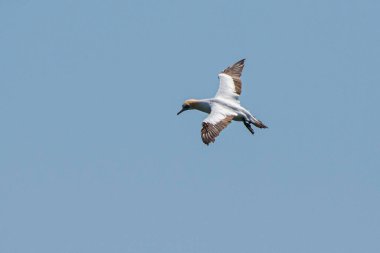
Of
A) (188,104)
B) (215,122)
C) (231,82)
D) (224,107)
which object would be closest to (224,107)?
(224,107)

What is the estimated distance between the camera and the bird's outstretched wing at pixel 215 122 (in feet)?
156

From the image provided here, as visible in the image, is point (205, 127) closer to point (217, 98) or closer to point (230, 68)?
point (217, 98)

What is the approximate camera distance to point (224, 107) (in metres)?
51.2

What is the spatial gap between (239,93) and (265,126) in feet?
14.9

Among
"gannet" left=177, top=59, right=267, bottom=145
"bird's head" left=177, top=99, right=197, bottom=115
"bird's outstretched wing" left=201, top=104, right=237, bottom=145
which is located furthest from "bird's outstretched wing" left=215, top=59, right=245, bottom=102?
"bird's outstretched wing" left=201, top=104, right=237, bottom=145

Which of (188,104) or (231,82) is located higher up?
(231,82)

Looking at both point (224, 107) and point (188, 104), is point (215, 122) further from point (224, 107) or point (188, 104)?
point (188, 104)

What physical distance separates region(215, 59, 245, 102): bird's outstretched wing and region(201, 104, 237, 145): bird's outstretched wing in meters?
3.13

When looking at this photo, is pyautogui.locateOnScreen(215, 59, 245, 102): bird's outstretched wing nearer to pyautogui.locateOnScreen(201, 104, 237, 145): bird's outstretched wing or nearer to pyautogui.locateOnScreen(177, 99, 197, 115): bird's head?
pyautogui.locateOnScreen(177, 99, 197, 115): bird's head

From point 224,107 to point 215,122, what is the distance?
8.51 feet

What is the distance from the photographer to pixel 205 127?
48.0 m

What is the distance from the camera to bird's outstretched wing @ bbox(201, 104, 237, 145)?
4748 centimetres

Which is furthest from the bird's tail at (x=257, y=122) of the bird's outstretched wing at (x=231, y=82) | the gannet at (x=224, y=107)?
the bird's outstretched wing at (x=231, y=82)

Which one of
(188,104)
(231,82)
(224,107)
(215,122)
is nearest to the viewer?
(215,122)
